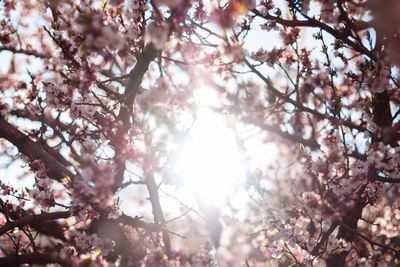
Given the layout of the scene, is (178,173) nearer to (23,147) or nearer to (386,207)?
(23,147)

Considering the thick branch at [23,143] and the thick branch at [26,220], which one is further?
the thick branch at [23,143]

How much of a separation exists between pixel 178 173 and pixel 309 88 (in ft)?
14.4

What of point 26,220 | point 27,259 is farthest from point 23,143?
point 27,259

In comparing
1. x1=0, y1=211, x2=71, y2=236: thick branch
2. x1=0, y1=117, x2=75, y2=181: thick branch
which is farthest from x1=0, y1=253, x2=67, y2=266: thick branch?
x1=0, y1=117, x2=75, y2=181: thick branch

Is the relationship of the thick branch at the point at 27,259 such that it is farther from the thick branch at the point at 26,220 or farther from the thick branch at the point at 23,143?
the thick branch at the point at 23,143

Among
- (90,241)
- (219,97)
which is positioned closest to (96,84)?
(90,241)

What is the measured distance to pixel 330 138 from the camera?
550cm

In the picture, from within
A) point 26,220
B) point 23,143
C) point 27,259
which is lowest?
point 26,220

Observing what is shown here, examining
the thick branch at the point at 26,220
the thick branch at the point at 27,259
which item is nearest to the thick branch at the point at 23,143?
the thick branch at the point at 26,220

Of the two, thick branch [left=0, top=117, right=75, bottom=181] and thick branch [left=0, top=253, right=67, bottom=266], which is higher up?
thick branch [left=0, top=117, right=75, bottom=181]

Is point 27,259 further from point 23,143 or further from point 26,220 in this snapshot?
point 23,143

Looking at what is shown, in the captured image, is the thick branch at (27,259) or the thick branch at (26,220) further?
the thick branch at (27,259)

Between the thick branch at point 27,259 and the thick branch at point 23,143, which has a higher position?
the thick branch at point 23,143

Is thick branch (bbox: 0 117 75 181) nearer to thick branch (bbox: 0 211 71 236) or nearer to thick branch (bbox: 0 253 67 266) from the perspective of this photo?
thick branch (bbox: 0 211 71 236)
